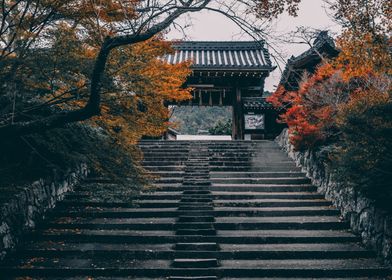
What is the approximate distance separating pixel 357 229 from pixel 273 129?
11.5 meters

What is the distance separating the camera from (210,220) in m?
8.39

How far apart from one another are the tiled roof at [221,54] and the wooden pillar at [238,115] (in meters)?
1.72

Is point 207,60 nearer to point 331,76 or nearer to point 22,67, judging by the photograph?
point 331,76

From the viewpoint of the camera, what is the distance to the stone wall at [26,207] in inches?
268

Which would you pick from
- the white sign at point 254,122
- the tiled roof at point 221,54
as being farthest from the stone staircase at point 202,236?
the tiled roof at point 221,54

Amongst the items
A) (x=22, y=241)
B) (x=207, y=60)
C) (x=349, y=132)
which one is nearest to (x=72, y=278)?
(x=22, y=241)

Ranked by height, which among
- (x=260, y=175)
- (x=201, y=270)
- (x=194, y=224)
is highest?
(x=260, y=175)

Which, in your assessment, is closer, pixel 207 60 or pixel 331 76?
pixel 331 76

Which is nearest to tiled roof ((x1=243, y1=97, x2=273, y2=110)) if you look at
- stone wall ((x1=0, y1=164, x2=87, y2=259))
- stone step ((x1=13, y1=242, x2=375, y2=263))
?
stone wall ((x1=0, y1=164, x2=87, y2=259))

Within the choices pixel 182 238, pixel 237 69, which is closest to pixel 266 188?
pixel 182 238

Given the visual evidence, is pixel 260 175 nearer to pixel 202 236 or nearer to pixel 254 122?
pixel 202 236

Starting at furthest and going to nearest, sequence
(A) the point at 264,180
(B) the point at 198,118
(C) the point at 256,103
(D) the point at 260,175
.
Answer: (B) the point at 198,118 < (C) the point at 256,103 < (D) the point at 260,175 < (A) the point at 264,180

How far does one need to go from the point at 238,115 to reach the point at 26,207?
11.2 m

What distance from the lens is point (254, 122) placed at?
61.0 ft
